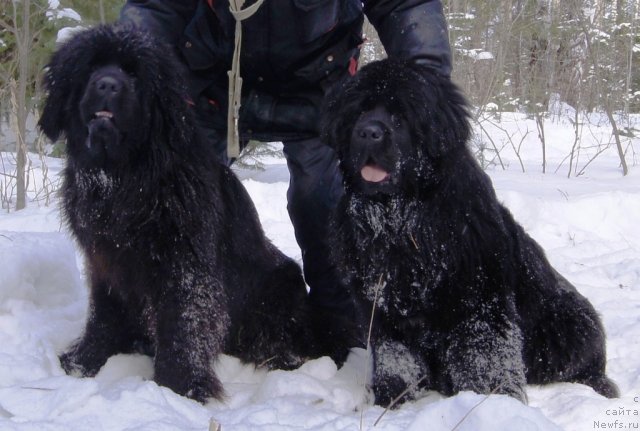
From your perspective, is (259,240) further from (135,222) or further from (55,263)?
(55,263)

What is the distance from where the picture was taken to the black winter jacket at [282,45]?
3.36 meters

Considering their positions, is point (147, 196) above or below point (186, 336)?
above

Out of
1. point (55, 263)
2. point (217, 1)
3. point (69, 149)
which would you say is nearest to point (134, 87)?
point (69, 149)

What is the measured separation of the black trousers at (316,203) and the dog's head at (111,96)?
81 cm

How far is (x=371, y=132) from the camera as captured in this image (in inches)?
107

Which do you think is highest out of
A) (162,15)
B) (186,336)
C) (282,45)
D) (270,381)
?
(162,15)

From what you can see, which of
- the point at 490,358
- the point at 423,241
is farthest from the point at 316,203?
the point at 490,358

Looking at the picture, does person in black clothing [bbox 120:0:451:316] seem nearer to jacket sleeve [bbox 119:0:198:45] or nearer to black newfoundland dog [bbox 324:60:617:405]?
jacket sleeve [bbox 119:0:198:45]

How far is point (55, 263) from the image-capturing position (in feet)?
13.0

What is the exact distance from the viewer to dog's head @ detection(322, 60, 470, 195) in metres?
2.77

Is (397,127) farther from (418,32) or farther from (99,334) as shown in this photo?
(99,334)

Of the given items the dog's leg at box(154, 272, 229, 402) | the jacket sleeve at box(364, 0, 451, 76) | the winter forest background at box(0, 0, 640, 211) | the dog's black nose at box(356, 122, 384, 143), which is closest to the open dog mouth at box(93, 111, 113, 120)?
the dog's leg at box(154, 272, 229, 402)

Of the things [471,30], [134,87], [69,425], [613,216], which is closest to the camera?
[69,425]

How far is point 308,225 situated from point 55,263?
1.40 m
